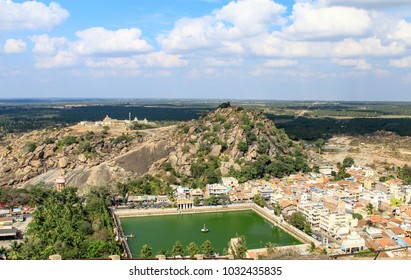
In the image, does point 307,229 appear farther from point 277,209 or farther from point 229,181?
point 229,181

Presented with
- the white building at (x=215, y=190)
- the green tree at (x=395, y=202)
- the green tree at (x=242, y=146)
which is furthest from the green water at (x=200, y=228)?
the green tree at (x=242, y=146)

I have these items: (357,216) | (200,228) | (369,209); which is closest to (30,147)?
(200,228)

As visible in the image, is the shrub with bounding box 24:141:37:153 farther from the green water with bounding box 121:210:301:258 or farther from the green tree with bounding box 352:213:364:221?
the green tree with bounding box 352:213:364:221

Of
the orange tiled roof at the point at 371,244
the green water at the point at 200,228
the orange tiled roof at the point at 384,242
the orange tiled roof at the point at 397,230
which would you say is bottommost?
the green water at the point at 200,228

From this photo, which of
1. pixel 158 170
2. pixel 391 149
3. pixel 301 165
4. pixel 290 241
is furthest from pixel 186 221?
pixel 391 149

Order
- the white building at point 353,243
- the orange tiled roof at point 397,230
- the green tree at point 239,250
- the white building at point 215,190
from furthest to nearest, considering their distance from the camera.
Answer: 1. the white building at point 215,190
2. the orange tiled roof at point 397,230
3. the white building at point 353,243
4. the green tree at point 239,250

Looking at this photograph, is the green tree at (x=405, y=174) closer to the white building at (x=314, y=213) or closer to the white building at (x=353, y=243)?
the white building at (x=314, y=213)

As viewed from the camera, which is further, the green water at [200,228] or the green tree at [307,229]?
the green tree at [307,229]

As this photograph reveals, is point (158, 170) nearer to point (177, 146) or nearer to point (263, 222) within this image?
point (177, 146)
